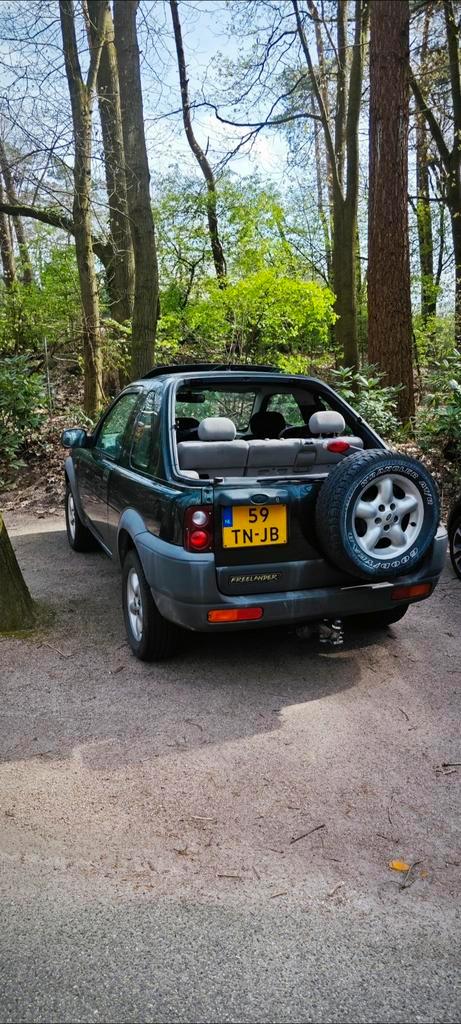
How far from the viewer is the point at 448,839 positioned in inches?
99.7

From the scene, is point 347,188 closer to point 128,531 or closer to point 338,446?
point 338,446

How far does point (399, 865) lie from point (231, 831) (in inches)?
23.8

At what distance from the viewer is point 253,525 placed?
362 centimetres

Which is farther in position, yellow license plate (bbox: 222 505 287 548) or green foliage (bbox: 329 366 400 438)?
green foliage (bbox: 329 366 400 438)

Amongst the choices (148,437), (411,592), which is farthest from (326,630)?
(148,437)

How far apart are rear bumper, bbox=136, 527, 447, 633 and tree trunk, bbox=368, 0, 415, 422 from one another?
22.5 feet

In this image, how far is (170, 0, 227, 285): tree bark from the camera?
14.7 metres

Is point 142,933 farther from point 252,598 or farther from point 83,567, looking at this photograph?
point 83,567

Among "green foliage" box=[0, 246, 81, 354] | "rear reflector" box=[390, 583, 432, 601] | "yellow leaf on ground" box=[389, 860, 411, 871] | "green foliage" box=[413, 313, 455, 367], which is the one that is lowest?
"yellow leaf on ground" box=[389, 860, 411, 871]

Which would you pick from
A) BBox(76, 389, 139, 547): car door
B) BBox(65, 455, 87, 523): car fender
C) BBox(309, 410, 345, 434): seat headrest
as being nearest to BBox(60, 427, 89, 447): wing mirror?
BBox(76, 389, 139, 547): car door

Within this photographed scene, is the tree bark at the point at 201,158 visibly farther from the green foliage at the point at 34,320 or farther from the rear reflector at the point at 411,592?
the rear reflector at the point at 411,592

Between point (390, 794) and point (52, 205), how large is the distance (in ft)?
38.2

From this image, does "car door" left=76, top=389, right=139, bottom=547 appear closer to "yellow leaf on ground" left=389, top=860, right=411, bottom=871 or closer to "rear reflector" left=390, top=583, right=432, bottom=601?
"rear reflector" left=390, top=583, right=432, bottom=601

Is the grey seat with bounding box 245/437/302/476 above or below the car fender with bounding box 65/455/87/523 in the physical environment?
above
